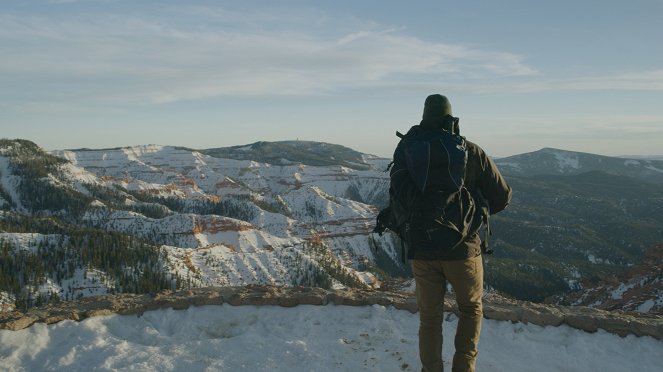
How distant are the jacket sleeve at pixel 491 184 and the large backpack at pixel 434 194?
350 mm

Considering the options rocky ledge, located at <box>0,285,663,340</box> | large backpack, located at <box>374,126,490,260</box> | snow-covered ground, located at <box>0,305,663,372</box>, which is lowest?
snow-covered ground, located at <box>0,305,663,372</box>

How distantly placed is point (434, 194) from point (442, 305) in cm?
176

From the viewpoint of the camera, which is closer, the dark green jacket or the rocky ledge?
the dark green jacket

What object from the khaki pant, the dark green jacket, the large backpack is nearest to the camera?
the large backpack

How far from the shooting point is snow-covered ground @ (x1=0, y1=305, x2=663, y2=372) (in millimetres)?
8383

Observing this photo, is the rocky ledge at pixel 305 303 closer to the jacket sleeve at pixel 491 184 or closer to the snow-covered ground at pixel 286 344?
the snow-covered ground at pixel 286 344

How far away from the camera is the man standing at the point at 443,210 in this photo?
6020mm

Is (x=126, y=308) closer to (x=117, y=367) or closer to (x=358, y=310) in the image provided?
(x=117, y=367)

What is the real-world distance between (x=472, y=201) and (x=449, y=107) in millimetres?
1309

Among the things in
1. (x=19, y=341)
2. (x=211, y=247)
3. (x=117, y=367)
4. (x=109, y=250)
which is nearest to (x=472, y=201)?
(x=117, y=367)

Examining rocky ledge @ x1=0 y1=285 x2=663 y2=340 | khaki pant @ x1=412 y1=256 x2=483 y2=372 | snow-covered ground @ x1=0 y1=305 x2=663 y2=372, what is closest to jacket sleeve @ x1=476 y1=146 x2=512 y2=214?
khaki pant @ x1=412 y1=256 x2=483 y2=372

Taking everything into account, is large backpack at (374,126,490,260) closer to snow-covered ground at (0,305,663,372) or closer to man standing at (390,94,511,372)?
man standing at (390,94,511,372)

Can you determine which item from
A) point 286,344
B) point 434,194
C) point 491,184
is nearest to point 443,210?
point 434,194

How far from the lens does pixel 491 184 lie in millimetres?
6582
